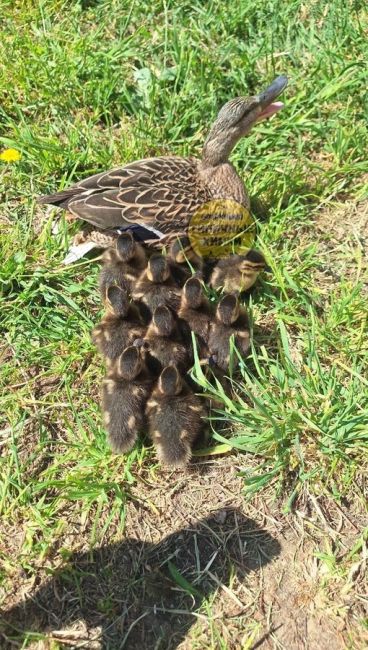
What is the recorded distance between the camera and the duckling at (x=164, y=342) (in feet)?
10.3

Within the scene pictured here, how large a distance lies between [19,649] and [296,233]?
2312 mm

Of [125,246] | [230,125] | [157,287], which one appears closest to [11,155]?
[125,246]

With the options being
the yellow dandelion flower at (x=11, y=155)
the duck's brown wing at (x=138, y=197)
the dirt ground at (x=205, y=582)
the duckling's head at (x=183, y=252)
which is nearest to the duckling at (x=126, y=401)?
the dirt ground at (x=205, y=582)

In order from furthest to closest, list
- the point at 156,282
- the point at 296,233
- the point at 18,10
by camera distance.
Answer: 1. the point at 18,10
2. the point at 296,233
3. the point at 156,282

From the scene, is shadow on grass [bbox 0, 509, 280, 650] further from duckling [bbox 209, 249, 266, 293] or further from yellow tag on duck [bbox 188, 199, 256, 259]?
yellow tag on duck [bbox 188, 199, 256, 259]

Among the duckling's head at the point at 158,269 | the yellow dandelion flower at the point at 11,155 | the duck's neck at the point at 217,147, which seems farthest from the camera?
the yellow dandelion flower at the point at 11,155

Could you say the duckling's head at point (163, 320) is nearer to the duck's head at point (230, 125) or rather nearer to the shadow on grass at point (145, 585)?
the shadow on grass at point (145, 585)

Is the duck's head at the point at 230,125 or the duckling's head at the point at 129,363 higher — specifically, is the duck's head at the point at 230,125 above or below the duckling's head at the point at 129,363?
above

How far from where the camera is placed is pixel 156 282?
3.36 m

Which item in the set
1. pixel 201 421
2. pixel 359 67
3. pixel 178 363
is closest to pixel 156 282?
pixel 178 363

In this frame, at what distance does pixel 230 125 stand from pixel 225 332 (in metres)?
1.13

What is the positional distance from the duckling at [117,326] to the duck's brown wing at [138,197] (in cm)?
50

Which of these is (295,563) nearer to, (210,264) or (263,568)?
(263,568)

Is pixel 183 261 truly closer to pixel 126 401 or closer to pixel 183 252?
pixel 183 252
